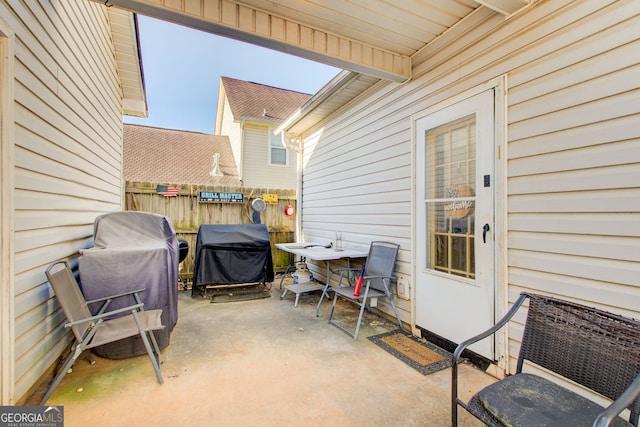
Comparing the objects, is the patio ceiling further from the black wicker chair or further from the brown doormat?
the brown doormat

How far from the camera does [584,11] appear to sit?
73.3 inches

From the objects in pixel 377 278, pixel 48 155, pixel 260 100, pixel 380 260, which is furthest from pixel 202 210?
pixel 260 100

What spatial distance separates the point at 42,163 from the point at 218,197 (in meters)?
3.63

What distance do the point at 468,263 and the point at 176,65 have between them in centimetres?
1446

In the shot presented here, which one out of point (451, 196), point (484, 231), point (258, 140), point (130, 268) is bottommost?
point (130, 268)

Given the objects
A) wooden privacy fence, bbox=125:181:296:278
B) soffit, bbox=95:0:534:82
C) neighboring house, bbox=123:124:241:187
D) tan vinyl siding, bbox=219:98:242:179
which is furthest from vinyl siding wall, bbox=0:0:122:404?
neighboring house, bbox=123:124:241:187

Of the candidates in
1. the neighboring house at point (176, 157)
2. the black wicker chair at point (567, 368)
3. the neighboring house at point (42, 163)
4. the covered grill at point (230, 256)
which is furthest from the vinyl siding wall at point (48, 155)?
the neighboring house at point (176, 157)

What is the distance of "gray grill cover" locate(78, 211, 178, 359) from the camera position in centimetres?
255

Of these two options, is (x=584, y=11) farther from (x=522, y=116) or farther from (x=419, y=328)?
(x=419, y=328)

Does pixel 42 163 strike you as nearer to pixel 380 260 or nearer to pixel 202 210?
pixel 380 260

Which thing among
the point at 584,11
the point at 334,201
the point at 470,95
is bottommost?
the point at 334,201

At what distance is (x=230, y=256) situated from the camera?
482 cm

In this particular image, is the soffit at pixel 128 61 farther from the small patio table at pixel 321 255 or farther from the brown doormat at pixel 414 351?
the brown doormat at pixel 414 351

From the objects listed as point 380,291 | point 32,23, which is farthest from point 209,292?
point 32,23
